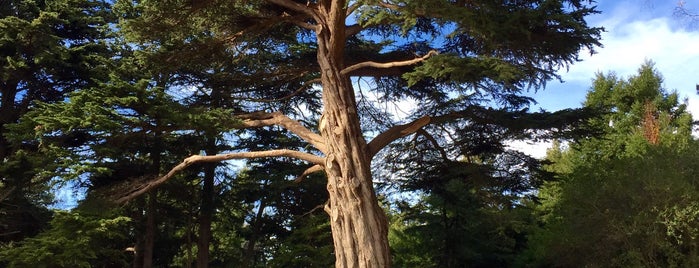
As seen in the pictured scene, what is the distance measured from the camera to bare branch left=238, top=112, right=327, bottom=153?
8875 millimetres

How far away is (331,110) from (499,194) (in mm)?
4065

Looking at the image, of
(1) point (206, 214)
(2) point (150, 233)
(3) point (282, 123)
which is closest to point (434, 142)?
(3) point (282, 123)

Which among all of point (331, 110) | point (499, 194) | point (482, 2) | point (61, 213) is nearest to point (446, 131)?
point (499, 194)

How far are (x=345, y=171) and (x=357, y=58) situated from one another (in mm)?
2876

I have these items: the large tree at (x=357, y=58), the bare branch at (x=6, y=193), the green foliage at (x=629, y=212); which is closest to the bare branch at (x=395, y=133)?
the large tree at (x=357, y=58)

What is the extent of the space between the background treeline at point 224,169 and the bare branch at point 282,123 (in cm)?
65

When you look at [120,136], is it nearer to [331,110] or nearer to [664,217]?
[331,110]

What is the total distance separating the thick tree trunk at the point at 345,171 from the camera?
7.56 meters

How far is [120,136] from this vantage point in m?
8.48

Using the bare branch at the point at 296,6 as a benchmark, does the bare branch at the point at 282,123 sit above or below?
below

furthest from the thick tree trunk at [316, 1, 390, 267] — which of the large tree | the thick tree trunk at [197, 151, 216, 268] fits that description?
the thick tree trunk at [197, 151, 216, 268]

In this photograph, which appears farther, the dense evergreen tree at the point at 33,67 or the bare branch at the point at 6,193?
the dense evergreen tree at the point at 33,67

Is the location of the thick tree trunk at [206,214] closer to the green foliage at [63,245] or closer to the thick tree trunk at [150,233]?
the thick tree trunk at [150,233]

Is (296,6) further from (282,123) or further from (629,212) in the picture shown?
(629,212)
